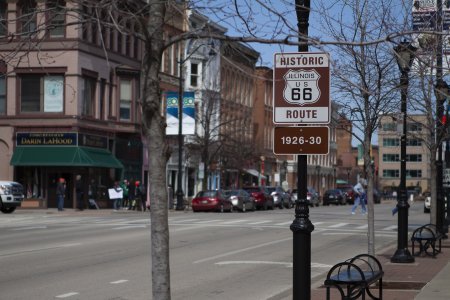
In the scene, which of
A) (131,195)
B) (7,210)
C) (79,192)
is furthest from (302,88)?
(131,195)

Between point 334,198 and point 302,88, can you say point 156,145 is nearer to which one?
point 302,88

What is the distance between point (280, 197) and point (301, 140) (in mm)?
46655

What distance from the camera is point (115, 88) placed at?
47.4 m

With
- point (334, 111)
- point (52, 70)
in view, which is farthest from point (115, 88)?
point (334, 111)

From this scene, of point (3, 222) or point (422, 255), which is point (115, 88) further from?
point (422, 255)

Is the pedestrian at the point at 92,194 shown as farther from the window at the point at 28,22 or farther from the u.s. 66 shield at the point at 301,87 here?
the u.s. 66 shield at the point at 301,87

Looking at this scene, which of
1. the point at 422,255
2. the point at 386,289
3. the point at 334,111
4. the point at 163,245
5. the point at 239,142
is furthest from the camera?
the point at 239,142

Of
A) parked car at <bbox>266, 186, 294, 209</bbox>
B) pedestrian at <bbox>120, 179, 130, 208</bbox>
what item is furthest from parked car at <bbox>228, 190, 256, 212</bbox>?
parked car at <bbox>266, 186, 294, 209</bbox>

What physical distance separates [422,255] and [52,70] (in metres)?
29.4

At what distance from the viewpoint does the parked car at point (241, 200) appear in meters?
45.1

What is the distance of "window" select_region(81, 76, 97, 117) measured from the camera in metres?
43.7

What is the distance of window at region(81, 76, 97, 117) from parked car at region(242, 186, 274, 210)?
39.1ft

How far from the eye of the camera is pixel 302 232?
26.6 ft

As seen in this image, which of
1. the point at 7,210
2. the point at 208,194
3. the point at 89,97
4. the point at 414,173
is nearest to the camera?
the point at 7,210
